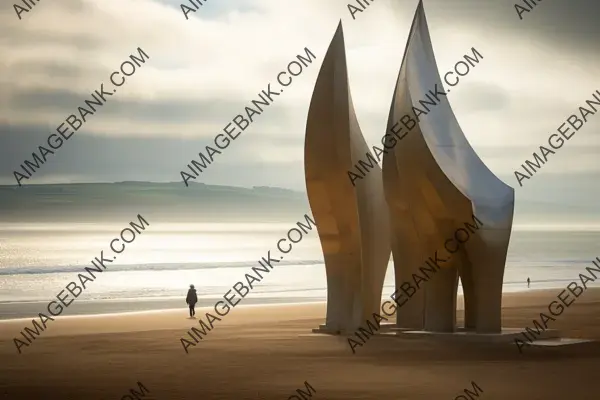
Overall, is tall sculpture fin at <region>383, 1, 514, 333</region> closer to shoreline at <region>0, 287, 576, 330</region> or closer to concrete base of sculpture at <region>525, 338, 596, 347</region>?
concrete base of sculpture at <region>525, 338, 596, 347</region>

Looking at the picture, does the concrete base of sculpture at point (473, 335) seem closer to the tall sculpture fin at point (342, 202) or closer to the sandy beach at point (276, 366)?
the sandy beach at point (276, 366)

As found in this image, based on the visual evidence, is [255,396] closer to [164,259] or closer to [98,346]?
[98,346]

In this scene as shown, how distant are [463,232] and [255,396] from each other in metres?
6.68

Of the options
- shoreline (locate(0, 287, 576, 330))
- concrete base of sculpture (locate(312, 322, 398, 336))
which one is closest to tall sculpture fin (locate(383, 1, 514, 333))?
concrete base of sculpture (locate(312, 322, 398, 336))

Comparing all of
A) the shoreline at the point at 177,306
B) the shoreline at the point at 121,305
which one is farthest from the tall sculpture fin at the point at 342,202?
the shoreline at the point at 121,305

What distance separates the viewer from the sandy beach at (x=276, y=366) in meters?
14.9

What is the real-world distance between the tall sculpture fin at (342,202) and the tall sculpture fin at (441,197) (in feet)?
2.38

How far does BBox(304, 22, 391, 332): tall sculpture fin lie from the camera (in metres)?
21.6

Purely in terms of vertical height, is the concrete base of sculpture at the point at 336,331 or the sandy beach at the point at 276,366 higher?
the concrete base of sculpture at the point at 336,331

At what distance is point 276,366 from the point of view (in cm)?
1755

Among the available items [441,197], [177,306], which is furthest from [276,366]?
[177,306]

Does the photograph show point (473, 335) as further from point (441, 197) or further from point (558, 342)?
point (441, 197)

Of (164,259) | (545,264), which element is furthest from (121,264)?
(545,264)

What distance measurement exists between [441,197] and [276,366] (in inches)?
171
